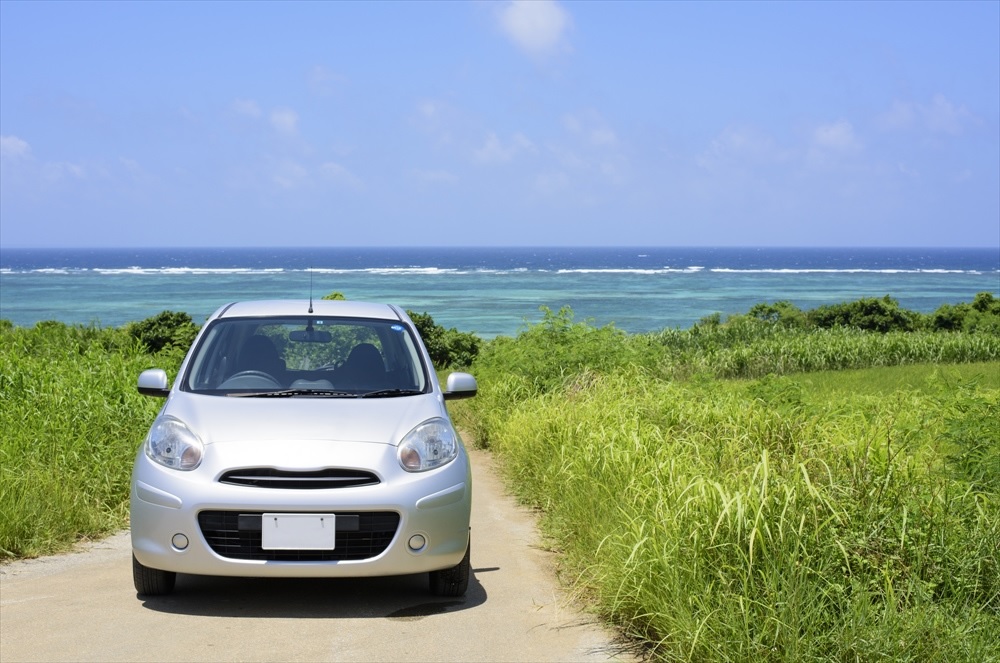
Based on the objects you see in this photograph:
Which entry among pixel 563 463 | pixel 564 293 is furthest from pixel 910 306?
pixel 563 463

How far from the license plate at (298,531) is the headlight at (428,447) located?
21.8 inches

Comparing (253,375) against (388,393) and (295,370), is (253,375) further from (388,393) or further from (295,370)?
(388,393)

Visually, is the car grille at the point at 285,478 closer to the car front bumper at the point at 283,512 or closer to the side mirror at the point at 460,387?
the car front bumper at the point at 283,512

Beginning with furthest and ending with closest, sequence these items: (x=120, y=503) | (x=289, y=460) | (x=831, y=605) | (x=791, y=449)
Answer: (x=120, y=503) < (x=791, y=449) < (x=289, y=460) < (x=831, y=605)

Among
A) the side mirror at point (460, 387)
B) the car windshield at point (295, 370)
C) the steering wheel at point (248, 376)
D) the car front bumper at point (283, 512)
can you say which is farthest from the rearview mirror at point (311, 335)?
the car front bumper at point (283, 512)

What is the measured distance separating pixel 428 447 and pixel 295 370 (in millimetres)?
1583

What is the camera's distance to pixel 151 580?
5.91 metres

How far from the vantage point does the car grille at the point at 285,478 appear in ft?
18.0

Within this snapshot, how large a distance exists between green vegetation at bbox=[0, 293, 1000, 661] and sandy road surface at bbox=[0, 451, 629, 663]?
0.36 m

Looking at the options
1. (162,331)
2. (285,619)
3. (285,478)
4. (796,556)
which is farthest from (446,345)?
(796,556)

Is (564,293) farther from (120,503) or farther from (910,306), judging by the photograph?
A: (120,503)

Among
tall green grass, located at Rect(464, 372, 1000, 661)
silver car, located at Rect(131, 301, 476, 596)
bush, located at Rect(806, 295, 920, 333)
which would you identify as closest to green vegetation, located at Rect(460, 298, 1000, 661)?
tall green grass, located at Rect(464, 372, 1000, 661)

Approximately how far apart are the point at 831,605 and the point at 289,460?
283 cm

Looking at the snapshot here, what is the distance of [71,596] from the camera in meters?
6.12
